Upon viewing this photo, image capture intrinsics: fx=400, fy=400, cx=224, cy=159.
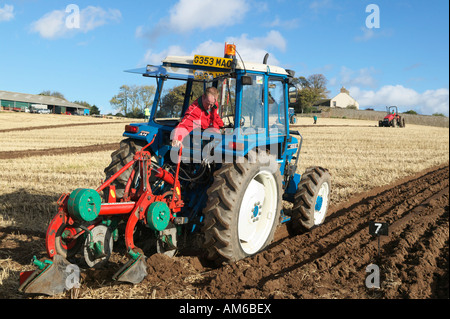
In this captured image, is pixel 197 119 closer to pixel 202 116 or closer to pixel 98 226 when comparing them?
pixel 202 116

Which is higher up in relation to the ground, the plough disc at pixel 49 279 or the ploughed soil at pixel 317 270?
the plough disc at pixel 49 279

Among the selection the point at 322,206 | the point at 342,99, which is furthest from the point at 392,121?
the point at 342,99

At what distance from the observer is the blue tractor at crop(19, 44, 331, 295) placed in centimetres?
377

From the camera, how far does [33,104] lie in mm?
71562

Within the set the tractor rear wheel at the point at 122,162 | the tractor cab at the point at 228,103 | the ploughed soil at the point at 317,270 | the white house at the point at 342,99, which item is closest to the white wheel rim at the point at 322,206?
the ploughed soil at the point at 317,270

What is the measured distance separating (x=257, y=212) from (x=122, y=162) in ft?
5.81

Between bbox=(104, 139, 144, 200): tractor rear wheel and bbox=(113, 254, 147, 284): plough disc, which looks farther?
bbox=(104, 139, 144, 200): tractor rear wheel

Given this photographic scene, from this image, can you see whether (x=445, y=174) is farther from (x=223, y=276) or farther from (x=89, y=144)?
(x=89, y=144)

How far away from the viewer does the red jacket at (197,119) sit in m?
4.85

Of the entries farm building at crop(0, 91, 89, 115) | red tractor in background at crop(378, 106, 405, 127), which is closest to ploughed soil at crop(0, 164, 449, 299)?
red tractor in background at crop(378, 106, 405, 127)

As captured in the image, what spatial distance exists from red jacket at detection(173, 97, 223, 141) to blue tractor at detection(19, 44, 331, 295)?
0.14m

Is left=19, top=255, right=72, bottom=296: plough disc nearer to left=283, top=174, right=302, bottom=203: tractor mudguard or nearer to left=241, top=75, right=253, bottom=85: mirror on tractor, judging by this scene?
left=241, top=75, right=253, bottom=85: mirror on tractor

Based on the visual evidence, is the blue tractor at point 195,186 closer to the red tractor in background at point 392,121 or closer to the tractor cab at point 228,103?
the tractor cab at point 228,103
